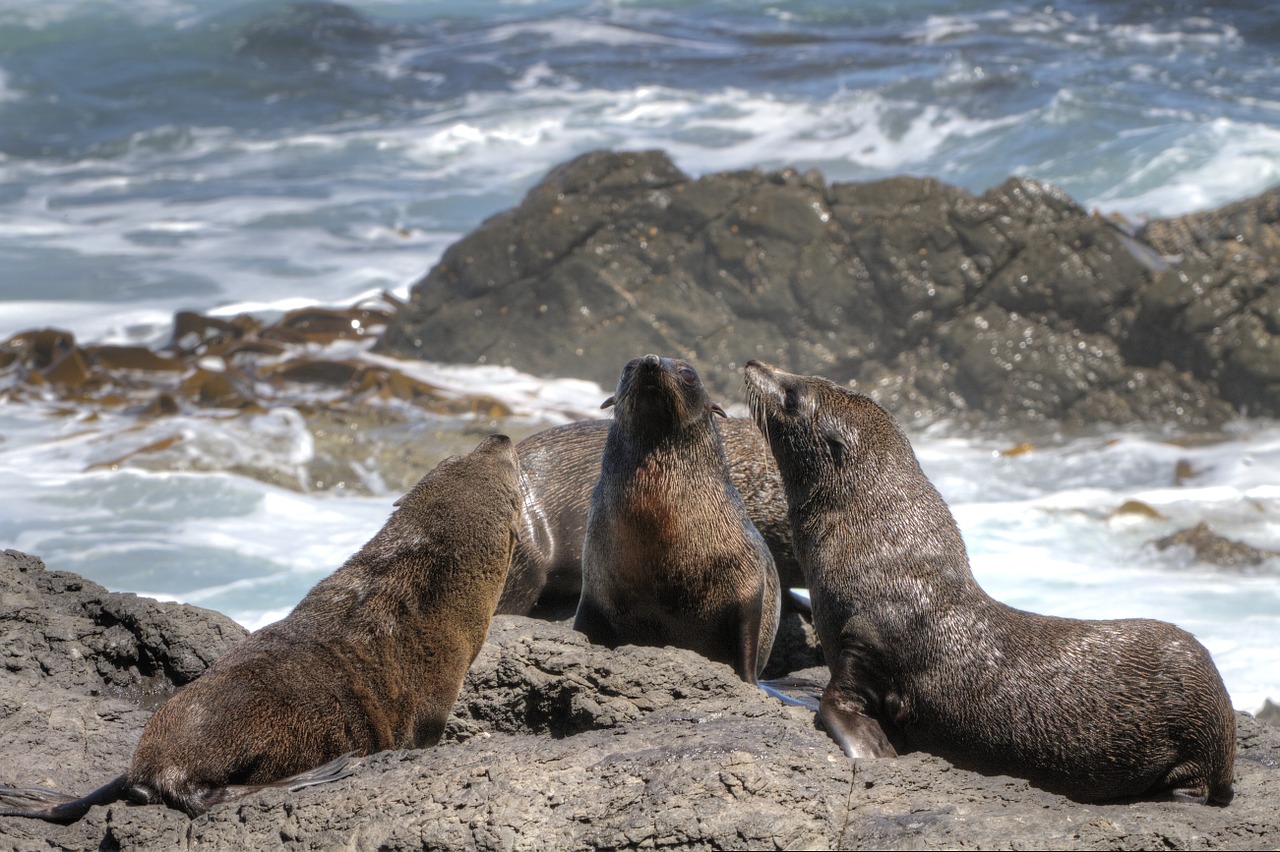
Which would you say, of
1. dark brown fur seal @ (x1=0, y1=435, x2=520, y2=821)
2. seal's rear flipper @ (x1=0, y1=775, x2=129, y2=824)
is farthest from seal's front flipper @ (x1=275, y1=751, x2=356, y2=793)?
seal's rear flipper @ (x1=0, y1=775, x2=129, y2=824)

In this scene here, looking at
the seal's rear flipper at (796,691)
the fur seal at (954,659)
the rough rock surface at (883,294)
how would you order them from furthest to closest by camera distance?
the rough rock surface at (883,294), the seal's rear flipper at (796,691), the fur seal at (954,659)

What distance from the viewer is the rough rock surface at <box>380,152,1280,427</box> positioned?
13.9m

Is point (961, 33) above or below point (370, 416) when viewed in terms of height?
above

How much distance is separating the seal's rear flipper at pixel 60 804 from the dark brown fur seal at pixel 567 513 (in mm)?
2883

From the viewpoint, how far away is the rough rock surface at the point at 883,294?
13.9 metres

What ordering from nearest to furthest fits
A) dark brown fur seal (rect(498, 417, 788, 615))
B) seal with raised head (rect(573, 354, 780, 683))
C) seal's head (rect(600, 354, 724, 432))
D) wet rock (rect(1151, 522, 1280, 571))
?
seal with raised head (rect(573, 354, 780, 683)) < seal's head (rect(600, 354, 724, 432)) < dark brown fur seal (rect(498, 417, 788, 615)) < wet rock (rect(1151, 522, 1280, 571))

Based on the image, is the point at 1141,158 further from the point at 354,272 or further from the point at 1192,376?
the point at 354,272

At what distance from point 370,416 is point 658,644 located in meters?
7.93

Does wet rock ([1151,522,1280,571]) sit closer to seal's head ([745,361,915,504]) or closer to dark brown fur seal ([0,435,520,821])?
seal's head ([745,361,915,504])

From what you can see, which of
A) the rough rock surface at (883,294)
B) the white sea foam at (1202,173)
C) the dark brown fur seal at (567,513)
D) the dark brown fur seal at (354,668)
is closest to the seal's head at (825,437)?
the dark brown fur seal at (354,668)

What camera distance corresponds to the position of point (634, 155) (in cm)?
1564

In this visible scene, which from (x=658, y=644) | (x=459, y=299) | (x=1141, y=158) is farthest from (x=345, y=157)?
(x=658, y=644)

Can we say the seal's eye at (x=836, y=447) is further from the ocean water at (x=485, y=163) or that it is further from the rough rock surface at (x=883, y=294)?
the rough rock surface at (x=883, y=294)

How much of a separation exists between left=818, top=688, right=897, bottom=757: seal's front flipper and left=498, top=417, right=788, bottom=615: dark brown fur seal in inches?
98.6
